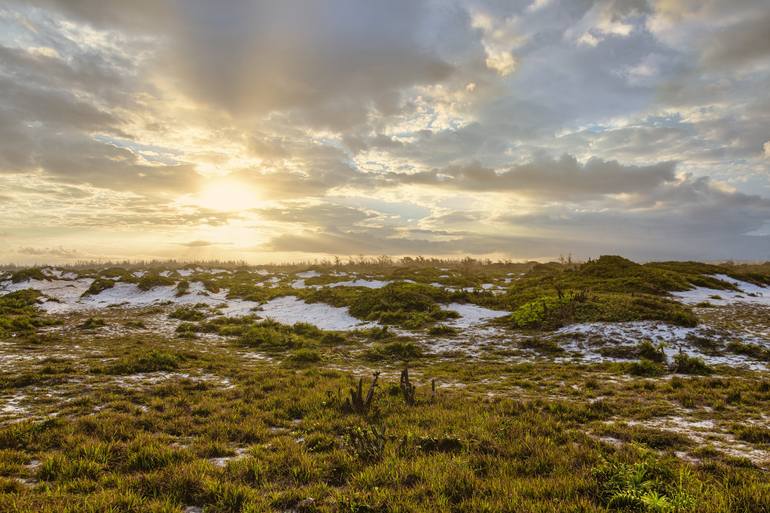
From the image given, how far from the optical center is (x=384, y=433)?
8617 millimetres

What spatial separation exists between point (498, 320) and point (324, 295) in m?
19.9

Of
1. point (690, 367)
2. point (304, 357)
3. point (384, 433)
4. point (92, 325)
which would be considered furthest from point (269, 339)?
point (690, 367)

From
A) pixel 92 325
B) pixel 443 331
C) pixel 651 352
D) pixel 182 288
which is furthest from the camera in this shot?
pixel 182 288

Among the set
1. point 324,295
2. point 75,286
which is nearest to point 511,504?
point 324,295

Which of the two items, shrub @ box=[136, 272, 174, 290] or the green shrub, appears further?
shrub @ box=[136, 272, 174, 290]

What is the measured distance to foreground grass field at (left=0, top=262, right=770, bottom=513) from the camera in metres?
5.84

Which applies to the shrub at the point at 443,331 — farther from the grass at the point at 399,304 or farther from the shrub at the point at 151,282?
the shrub at the point at 151,282

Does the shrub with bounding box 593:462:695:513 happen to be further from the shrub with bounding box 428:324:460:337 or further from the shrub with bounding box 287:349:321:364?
the shrub with bounding box 428:324:460:337

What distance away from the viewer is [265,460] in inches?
291

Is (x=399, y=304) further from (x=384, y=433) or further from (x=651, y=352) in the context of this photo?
(x=384, y=433)

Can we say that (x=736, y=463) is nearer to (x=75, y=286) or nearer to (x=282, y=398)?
(x=282, y=398)

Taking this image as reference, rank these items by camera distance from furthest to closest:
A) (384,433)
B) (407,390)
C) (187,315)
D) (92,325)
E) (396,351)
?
(187,315) < (92,325) < (396,351) < (407,390) < (384,433)

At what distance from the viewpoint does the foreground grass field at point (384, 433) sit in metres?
5.84

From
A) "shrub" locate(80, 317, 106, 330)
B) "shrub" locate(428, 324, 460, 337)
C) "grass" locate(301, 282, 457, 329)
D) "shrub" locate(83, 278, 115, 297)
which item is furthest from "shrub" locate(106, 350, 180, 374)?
"shrub" locate(83, 278, 115, 297)
